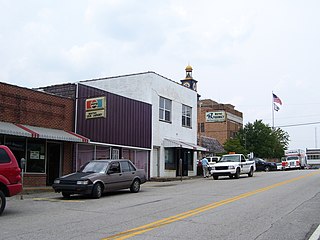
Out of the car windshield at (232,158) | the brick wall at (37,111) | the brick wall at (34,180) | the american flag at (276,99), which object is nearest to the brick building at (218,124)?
the american flag at (276,99)

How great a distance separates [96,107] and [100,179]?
6009 millimetres

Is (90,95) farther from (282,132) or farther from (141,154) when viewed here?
(282,132)

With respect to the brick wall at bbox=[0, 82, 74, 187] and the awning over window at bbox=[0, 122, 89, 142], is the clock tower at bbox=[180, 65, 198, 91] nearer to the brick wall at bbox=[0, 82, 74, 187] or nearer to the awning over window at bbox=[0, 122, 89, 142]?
the brick wall at bbox=[0, 82, 74, 187]

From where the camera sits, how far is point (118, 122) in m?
24.4

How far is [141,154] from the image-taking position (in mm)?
27109

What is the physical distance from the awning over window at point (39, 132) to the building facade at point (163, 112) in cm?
840

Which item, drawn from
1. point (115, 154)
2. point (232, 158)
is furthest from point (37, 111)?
→ point (232, 158)

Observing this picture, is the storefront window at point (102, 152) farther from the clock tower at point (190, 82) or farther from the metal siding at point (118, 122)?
the clock tower at point (190, 82)

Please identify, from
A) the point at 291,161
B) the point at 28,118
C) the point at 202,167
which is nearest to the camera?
the point at 28,118

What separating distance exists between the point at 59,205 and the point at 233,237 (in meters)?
7.31

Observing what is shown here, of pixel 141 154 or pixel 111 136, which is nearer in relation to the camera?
pixel 111 136

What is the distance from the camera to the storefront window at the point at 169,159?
2963 centimetres

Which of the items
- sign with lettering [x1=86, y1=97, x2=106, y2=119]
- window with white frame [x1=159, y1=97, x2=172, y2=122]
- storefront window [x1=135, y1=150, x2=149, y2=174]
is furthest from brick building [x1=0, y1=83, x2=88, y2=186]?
window with white frame [x1=159, y1=97, x2=172, y2=122]

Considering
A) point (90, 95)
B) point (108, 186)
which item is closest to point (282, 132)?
point (90, 95)
